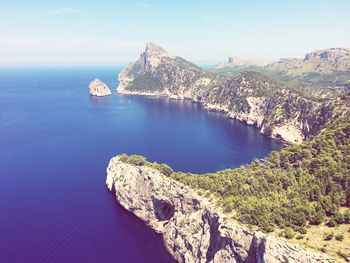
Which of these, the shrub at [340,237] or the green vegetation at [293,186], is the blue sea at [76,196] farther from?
the shrub at [340,237]

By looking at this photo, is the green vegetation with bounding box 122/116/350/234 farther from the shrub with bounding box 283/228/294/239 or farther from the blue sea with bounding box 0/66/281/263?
the blue sea with bounding box 0/66/281/263

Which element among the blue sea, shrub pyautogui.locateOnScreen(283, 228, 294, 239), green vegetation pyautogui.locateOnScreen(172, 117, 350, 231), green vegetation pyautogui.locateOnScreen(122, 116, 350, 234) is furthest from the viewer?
the blue sea

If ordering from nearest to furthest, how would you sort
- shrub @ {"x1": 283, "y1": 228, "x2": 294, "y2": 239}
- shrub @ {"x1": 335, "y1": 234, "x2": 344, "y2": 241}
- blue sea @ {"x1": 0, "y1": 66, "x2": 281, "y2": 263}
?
shrub @ {"x1": 335, "y1": 234, "x2": 344, "y2": 241} < shrub @ {"x1": 283, "y1": 228, "x2": 294, "y2": 239} < blue sea @ {"x1": 0, "y1": 66, "x2": 281, "y2": 263}

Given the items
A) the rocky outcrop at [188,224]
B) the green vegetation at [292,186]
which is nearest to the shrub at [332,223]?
the green vegetation at [292,186]

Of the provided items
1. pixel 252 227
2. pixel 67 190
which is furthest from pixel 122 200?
pixel 252 227

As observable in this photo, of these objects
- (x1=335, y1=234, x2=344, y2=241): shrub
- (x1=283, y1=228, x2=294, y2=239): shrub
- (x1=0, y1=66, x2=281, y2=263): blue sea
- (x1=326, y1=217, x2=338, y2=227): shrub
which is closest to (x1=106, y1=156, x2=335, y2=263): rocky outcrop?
(x1=283, y1=228, x2=294, y2=239): shrub

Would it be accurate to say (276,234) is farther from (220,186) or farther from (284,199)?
(220,186)
